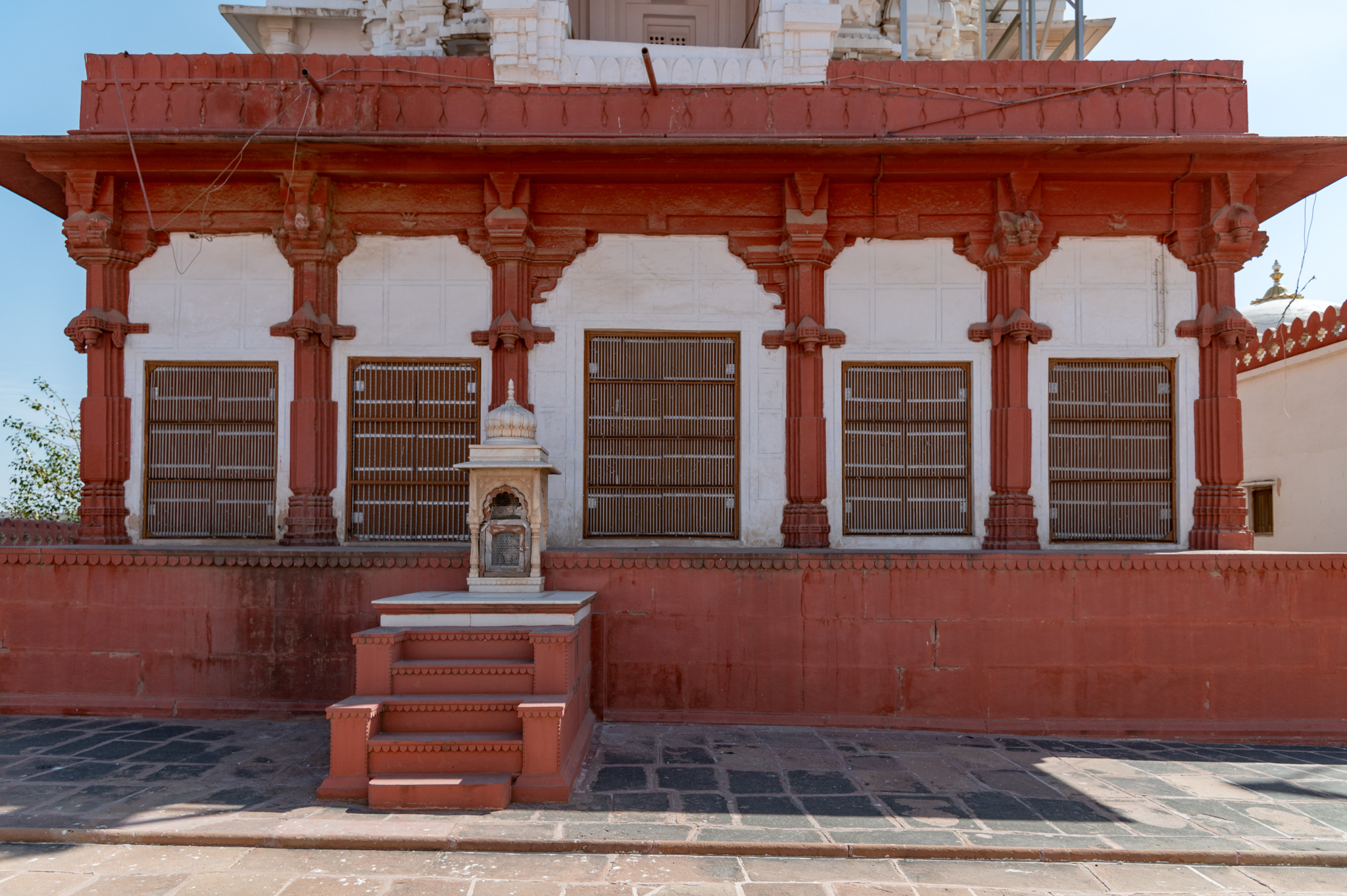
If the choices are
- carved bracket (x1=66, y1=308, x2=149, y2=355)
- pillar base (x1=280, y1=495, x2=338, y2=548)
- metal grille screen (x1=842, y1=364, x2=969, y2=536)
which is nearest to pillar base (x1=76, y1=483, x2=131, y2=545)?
carved bracket (x1=66, y1=308, x2=149, y2=355)

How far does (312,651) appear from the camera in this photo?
702 centimetres

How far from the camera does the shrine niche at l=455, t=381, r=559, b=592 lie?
20.7ft

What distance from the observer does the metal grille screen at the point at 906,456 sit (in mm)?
7844

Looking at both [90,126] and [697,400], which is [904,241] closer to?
[697,400]

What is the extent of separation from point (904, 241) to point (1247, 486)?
284 inches

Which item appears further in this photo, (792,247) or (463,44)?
(463,44)

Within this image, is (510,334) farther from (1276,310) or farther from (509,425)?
(1276,310)

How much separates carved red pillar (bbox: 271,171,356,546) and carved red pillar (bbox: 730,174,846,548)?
3915mm

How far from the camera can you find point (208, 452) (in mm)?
7836

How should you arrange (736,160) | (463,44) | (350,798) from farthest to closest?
(463,44) < (736,160) < (350,798)

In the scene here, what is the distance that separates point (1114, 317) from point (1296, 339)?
464 cm

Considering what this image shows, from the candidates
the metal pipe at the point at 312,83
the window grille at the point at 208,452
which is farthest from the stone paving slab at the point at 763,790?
the metal pipe at the point at 312,83

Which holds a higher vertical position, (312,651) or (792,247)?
(792,247)

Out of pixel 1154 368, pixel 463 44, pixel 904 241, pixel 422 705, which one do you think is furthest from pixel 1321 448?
pixel 463 44
